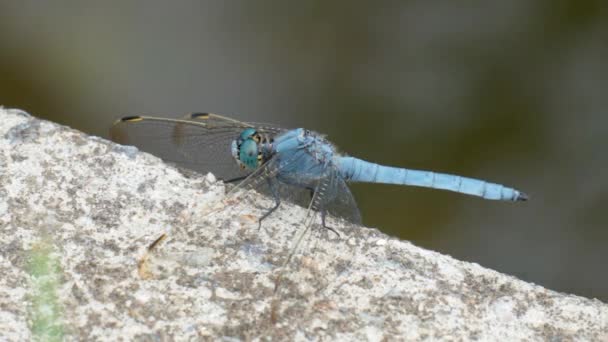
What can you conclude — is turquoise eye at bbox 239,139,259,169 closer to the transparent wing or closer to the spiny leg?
the transparent wing

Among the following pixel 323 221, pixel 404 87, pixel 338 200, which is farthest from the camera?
pixel 404 87

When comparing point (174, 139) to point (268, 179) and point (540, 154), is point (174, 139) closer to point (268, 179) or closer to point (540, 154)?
point (268, 179)

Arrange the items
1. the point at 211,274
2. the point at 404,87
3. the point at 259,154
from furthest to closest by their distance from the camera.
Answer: the point at 404,87 < the point at 259,154 < the point at 211,274

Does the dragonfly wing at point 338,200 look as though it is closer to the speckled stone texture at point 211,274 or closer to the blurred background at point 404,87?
the speckled stone texture at point 211,274

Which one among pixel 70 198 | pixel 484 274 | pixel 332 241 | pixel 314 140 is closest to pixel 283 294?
pixel 332 241

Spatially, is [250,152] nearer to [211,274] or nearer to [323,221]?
[323,221]

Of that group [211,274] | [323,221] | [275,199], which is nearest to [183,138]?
[275,199]

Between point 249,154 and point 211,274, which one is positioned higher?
point 249,154

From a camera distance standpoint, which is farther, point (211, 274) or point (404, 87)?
point (404, 87)

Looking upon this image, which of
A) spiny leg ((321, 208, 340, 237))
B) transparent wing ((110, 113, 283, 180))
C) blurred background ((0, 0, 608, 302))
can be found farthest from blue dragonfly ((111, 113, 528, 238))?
blurred background ((0, 0, 608, 302))
